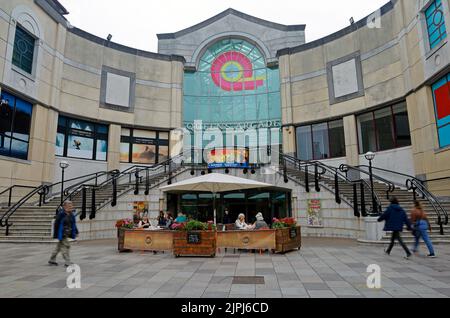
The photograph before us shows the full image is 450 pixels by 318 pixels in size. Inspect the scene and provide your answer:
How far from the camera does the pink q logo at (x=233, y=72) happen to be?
2700cm

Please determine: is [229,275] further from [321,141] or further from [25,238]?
[321,141]

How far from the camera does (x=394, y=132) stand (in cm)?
1964

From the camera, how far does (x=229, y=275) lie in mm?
6879

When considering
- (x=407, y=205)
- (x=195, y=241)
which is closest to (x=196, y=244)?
(x=195, y=241)

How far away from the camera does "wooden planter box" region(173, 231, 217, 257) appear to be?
9391 mm

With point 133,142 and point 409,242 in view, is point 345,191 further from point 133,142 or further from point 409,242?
point 133,142

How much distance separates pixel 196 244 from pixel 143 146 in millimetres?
16891

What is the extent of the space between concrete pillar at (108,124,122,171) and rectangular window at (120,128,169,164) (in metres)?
0.53

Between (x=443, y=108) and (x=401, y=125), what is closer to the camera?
(x=443, y=108)

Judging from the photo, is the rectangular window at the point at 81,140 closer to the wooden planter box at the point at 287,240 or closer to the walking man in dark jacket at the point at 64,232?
the walking man in dark jacket at the point at 64,232

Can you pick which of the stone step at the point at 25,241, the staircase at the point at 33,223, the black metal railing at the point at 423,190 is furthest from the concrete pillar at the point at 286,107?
the stone step at the point at 25,241

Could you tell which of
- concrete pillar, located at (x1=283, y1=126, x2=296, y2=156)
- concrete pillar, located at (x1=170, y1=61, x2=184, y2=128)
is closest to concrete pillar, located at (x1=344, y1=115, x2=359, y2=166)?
concrete pillar, located at (x1=283, y1=126, x2=296, y2=156)

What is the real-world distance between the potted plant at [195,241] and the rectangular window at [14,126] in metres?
13.3

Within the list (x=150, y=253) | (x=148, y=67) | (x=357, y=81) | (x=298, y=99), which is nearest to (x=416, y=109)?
(x=357, y=81)
